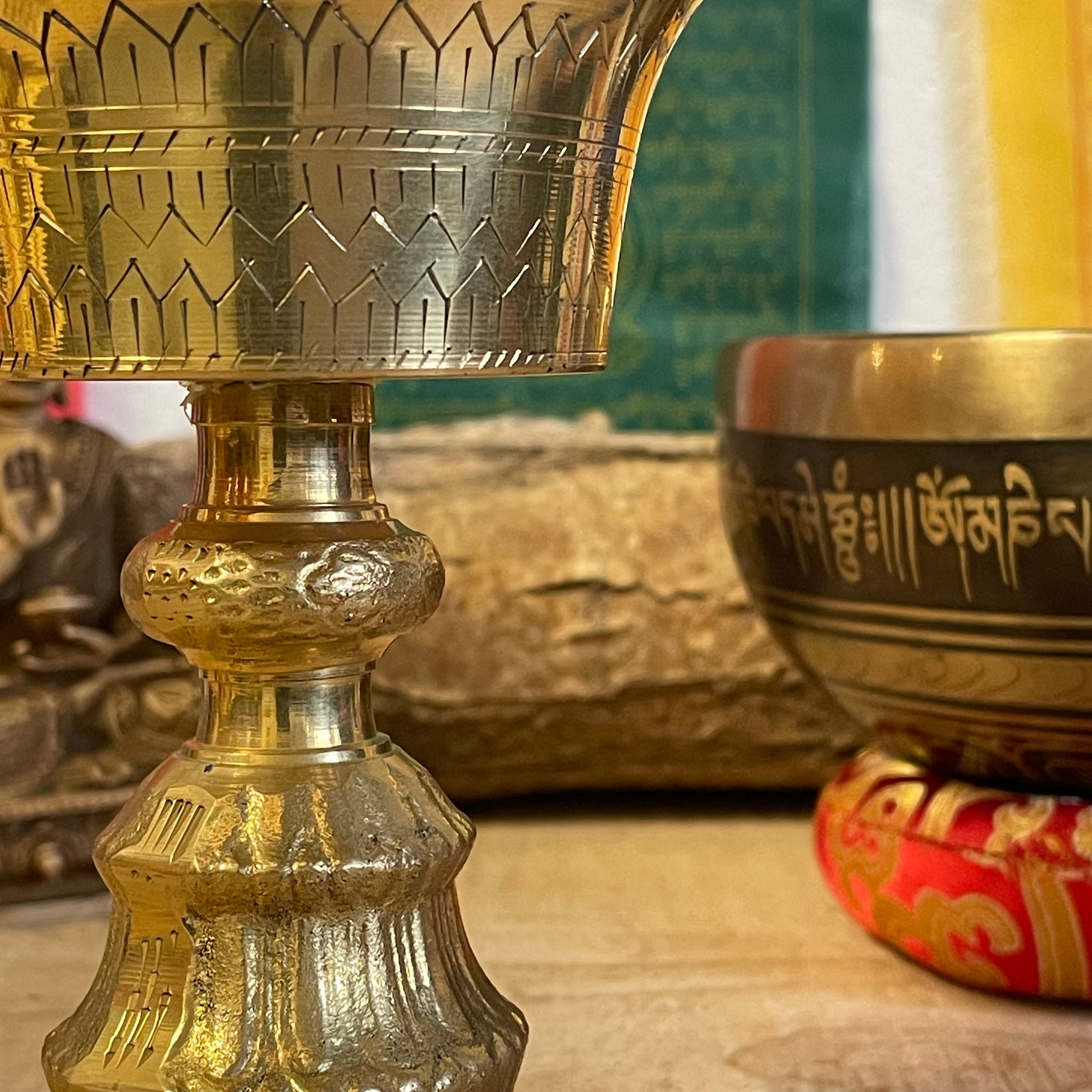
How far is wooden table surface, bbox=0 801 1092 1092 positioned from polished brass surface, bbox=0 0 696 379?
17.3 inches

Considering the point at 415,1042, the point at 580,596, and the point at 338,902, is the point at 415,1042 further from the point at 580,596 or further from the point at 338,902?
the point at 580,596

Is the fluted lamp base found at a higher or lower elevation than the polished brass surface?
lower

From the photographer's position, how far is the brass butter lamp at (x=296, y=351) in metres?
0.53

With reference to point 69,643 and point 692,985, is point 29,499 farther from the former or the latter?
point 692,985

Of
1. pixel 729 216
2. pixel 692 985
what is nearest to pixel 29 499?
pixel 692 985

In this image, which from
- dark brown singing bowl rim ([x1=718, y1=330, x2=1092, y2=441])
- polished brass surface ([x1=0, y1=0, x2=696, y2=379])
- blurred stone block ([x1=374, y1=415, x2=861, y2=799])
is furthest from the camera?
blurred stone block ([x1=374, y1=415, x2=861, y2=799])

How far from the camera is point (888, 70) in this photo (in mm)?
1753

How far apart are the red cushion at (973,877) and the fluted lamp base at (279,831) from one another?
373 mm

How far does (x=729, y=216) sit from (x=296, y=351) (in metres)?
1.29

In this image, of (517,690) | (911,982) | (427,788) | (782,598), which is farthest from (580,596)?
(427,788)

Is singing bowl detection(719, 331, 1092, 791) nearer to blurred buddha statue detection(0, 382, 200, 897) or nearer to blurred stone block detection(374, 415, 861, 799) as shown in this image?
blurred stone block detection(374, 415, 861, 799)

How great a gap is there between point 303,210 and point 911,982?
2.15 feet

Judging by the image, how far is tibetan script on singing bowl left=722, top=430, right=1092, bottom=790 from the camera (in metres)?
0.83

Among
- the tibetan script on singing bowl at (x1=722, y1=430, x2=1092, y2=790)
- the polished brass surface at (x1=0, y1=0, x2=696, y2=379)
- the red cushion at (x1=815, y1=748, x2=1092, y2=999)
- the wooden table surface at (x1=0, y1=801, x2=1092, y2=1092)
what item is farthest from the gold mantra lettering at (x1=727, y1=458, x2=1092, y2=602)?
the polished brass surface at (x1=0, y1=0, x2=696, y2=379)
